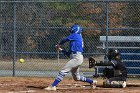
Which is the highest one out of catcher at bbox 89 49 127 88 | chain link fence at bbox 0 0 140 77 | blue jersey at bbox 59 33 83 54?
chain link fence at bbox 0 0 140 77

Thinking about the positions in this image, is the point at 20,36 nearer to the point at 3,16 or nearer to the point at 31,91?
the point at 3,16

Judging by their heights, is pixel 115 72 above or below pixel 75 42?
below

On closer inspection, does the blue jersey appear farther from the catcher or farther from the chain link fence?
the chain link fence

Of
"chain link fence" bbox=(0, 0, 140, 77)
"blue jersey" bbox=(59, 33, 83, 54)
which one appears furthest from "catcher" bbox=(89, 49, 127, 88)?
"chain link fence" bbox=(0, 0, 140, 77)

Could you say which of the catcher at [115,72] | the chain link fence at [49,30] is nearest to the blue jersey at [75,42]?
the catcher at [115,72]

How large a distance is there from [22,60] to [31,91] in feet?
22.5

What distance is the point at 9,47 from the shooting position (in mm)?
20062

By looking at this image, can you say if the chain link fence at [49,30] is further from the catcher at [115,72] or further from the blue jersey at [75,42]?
the blue jersey at [75,42]

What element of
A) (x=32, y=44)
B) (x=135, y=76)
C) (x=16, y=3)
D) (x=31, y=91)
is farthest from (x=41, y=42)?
(x=31, y=91)

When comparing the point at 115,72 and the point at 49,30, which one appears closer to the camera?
the point at 115,72

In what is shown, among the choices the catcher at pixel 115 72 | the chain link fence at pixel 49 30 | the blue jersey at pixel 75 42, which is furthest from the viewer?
the chain link fence at pixel 49 30

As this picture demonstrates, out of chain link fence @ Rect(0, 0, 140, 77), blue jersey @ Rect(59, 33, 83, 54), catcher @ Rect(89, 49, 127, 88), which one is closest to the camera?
blue jersey @ Rect(59, 33, 83, 54)

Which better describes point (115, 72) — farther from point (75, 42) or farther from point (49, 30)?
point (49, 30)

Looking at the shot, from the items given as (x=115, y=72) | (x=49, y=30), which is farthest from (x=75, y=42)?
(x=49, y=30)
